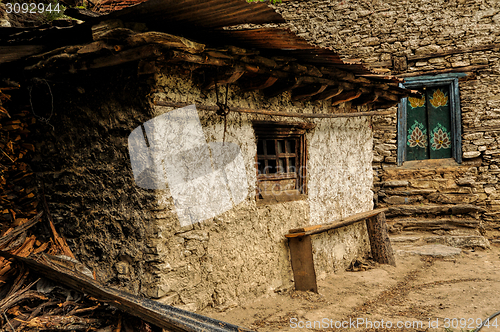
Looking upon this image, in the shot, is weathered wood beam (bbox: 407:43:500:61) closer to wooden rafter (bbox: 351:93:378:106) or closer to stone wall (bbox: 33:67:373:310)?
wooden rafter (bbox: 351:93:378:106)

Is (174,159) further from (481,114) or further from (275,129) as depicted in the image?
(481,114)

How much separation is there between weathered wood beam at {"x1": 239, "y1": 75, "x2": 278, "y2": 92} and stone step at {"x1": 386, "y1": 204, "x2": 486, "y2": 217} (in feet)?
15.3

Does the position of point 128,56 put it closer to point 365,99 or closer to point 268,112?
point 268,112

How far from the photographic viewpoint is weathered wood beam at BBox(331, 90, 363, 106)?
515 cm

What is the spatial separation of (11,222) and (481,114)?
7418mm

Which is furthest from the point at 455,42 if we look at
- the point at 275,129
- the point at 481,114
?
the point at 275,129

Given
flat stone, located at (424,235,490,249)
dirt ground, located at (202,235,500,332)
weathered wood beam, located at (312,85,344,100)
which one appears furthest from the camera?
flat stone, located at (424,235,490,249)

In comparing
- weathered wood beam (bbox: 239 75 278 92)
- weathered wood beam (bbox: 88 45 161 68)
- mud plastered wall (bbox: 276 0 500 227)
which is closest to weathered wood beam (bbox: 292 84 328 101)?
weathered wood beam (bbox: 239 75 278 92)

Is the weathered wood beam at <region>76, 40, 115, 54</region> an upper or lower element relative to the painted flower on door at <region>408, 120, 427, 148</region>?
upper

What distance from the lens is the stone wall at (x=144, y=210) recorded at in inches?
130

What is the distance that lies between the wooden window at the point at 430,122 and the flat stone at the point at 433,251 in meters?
1.65

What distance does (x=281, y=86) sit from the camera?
165 inches

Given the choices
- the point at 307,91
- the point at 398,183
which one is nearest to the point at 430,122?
the point at 398,183

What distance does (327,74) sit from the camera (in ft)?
14.4
